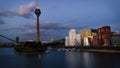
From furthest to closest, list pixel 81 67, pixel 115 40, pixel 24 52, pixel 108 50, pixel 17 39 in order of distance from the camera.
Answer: pixel 115 40 → pixel 17 39 → pixel 108 50 → pixel 24 52 → pixel 81 67

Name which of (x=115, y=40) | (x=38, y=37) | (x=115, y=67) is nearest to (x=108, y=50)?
(x=115, y=40)

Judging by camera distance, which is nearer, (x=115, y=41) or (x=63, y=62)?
(x=63, y=62)

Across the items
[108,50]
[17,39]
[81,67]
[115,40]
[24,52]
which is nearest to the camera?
[81,67]

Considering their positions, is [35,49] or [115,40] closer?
[35,49]

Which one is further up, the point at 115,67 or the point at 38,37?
the point at 38,37

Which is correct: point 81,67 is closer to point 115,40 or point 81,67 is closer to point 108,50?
point 108,50

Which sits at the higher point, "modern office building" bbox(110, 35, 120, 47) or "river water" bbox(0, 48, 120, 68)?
"modern office building" bbox(110, 35, 120, 47)

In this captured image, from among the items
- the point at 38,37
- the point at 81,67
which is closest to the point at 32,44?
the point at 38,37

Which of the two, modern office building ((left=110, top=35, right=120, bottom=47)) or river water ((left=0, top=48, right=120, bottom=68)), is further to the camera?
modern office building ((left=110, top=35, right=120, bottom=47))

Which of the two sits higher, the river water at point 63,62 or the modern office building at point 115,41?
the modern office building at point 115,41

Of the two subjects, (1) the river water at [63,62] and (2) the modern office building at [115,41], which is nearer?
(1) the river water at [63,62]

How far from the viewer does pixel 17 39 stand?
180 m

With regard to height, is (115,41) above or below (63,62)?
above

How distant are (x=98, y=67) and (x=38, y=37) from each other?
492ft
